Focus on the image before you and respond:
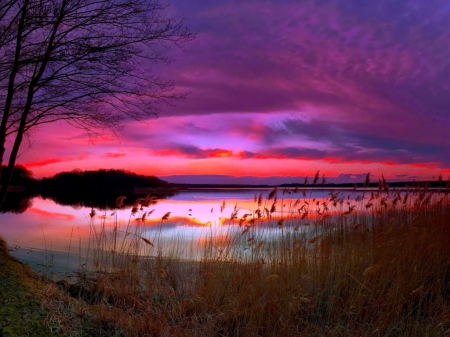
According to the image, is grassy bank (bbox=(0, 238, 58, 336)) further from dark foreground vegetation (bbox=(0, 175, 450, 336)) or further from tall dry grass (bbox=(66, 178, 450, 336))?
tall dry grass (bbox=(66, 178, 450, 336))

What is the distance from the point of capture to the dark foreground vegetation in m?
4.39

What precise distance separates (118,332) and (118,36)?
397 centimetres

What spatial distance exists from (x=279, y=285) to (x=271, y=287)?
0.17 metres

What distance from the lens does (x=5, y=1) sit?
623 centimetres

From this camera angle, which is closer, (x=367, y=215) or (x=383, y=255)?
(x=383, y=255)

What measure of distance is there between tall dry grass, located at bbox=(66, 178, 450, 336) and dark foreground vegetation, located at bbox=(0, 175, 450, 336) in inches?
0.6

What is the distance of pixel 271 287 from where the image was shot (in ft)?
16.8

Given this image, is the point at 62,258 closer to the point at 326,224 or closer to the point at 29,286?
the point at 29,286

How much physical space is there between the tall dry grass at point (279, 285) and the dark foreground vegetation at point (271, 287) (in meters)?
0.02

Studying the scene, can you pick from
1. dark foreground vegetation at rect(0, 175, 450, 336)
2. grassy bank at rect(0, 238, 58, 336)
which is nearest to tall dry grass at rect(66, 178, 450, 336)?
dark foreground vegetation at rect(0, 175, 450, 336)

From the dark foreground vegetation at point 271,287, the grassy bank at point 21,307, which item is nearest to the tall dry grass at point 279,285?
the dark foreground vegetation at point 271,287

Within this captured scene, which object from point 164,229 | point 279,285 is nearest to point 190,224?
point 164,229

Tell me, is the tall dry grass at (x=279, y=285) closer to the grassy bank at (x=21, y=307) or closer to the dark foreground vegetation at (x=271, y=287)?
the dark foreground vegetation at (x=271, y=287)

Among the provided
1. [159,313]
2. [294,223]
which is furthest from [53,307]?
[294,223]
